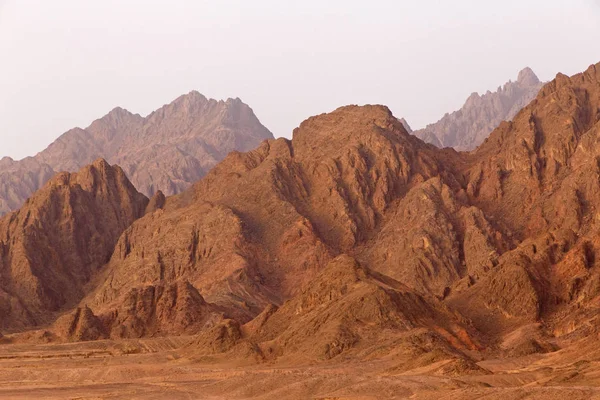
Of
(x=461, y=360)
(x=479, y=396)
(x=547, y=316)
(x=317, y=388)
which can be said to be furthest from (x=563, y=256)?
(x=479, y=396)

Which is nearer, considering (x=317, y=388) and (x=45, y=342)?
(x=317, y=388)

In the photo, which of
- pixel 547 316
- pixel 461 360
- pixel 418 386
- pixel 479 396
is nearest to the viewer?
pixel 479 396

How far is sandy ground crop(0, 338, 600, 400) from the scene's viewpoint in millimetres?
93500

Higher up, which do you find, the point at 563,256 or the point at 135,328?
the point at 135,328

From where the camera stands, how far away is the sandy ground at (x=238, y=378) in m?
93.5

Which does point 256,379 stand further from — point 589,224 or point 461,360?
point 589,224

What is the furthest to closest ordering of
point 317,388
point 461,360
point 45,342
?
point 45,342, point 461,360, point 317,388

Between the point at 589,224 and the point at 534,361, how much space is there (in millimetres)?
74380

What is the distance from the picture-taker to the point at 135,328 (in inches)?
6585

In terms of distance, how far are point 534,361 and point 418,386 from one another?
2700cm

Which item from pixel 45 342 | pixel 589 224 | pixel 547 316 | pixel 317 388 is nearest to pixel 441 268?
pixel 589 224

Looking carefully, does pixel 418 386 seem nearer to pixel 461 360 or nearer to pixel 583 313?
pixel 461 360

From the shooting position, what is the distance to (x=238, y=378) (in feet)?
374

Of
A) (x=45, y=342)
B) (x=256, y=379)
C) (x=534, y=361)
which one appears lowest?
(x=534, y=361)
